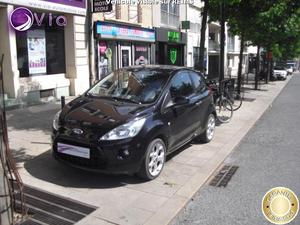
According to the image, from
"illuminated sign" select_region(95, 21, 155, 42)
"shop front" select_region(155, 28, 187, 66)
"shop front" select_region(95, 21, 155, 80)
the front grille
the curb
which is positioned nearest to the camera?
the curb

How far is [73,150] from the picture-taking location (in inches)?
193

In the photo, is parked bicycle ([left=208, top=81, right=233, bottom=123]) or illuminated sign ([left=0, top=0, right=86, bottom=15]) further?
illuminated sign ([left=0, top=0, right=86, bottom=15])

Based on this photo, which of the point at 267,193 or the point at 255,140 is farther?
the point at 255,140

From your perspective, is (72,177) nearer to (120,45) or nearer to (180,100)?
(180,100)

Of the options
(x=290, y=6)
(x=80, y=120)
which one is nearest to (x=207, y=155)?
(x=80, y=120)

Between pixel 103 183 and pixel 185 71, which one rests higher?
pixel 185 71

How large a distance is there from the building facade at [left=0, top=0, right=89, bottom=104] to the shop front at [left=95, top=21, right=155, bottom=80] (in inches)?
56.7

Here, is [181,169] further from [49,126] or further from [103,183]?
[49,126]

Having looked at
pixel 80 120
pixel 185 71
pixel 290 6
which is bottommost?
pixel 80 120

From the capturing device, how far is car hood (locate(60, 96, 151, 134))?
16.0 ft

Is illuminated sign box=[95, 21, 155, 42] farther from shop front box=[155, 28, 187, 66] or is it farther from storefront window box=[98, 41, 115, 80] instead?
shop front box=[155, 28, 187, 66]

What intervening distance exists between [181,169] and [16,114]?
19.0 ft

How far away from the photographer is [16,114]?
9.80 m

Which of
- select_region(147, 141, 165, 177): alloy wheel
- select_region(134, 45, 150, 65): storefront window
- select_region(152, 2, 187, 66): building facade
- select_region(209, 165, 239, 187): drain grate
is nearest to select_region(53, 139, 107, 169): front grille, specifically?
select_region(147, 141, 165, 177): alloy wheel
